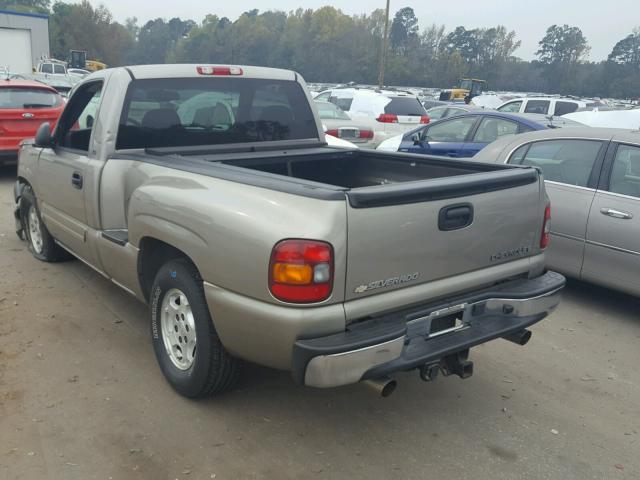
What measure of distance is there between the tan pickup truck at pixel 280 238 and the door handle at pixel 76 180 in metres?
0.02

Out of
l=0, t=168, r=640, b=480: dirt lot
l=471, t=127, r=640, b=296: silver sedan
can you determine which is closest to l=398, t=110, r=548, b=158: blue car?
l=471, t=127, r=640, b=296: silver sedan

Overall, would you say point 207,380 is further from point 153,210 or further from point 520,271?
point 520,271

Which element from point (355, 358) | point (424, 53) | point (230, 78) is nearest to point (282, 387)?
point (355, 358)

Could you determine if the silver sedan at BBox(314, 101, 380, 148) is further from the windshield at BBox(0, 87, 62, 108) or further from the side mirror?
the side mirror

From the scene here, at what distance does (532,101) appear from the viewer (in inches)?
678

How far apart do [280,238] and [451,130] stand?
7637 mm

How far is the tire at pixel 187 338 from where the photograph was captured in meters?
3.25

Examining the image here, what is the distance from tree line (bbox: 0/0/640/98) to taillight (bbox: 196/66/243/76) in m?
68.3

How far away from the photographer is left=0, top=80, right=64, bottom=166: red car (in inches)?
384

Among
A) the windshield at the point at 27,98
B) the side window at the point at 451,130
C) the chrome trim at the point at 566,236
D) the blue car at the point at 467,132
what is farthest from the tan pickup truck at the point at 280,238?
the windshield at the point at 27,98

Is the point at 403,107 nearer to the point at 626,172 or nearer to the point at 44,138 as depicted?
the point at 626,172

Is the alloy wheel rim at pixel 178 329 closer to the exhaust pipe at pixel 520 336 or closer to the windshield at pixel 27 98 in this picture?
the exhaust pipe at pixel 520 336

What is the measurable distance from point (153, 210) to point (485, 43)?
99.0 meters

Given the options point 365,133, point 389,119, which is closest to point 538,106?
point 389,119
